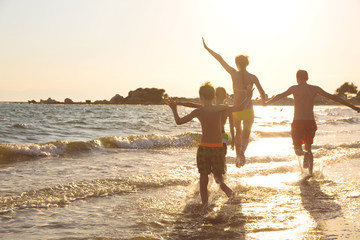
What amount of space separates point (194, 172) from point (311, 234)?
16.2 ft

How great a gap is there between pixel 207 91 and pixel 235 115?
2170 mm

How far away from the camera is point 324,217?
514cm

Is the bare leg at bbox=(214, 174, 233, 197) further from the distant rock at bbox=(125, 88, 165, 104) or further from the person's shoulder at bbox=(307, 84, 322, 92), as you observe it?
the distant rock at bbox=(125, 88, 165, 104)

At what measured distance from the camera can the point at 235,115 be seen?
7621 millimetres

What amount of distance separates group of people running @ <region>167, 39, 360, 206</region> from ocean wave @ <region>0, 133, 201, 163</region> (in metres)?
7.31

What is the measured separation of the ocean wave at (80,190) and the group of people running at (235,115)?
1.72m

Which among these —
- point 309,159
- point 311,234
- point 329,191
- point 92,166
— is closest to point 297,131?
point 309,159

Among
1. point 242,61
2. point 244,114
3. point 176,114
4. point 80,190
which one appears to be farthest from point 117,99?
point 176,114

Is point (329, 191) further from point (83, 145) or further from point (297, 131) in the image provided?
point (83, 145)

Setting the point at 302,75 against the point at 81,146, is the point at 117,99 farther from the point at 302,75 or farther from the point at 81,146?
the point at 302,75

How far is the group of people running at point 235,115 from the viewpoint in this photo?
564cm

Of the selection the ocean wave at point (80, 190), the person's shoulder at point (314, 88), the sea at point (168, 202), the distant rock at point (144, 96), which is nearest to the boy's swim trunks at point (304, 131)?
the person's shoulder at point (314, 88)

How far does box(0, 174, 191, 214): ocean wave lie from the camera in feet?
19.6

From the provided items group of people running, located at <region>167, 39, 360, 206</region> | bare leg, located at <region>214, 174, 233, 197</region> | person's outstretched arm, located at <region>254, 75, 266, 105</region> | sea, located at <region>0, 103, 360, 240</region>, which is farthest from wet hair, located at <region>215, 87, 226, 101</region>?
sea, located at <region>0, 103, 360, 240</region>
